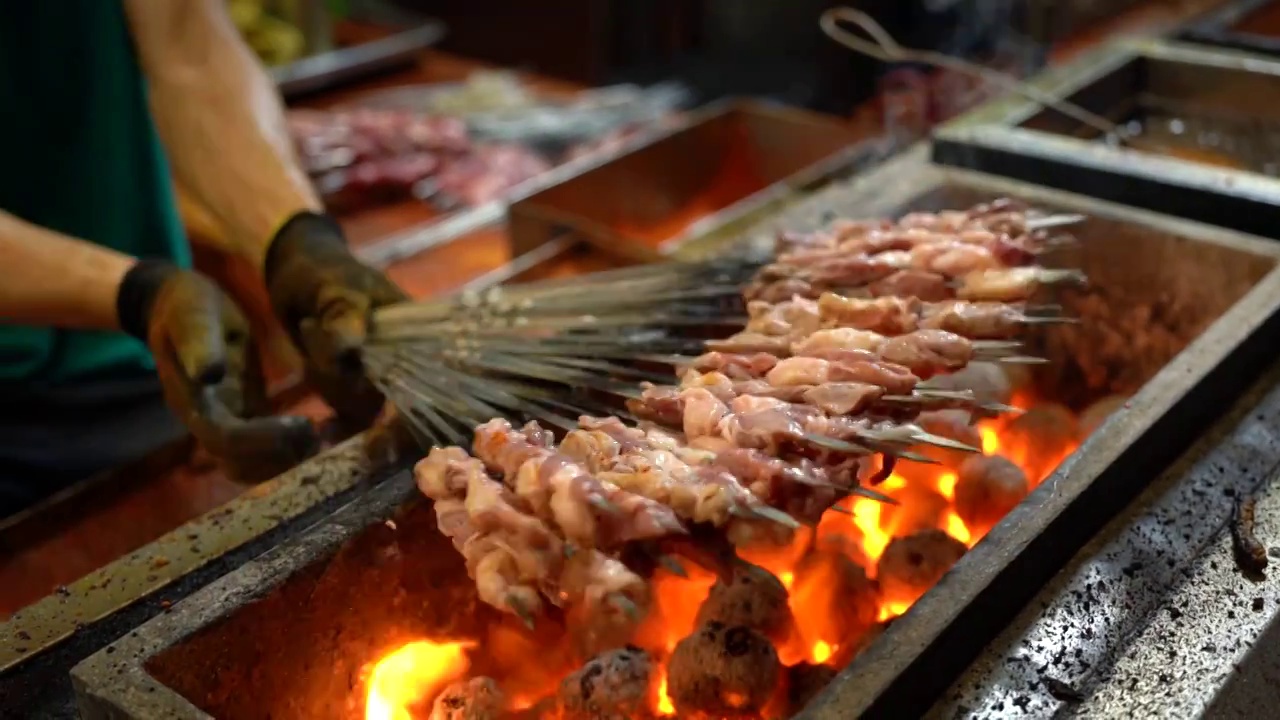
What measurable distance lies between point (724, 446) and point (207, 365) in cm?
116

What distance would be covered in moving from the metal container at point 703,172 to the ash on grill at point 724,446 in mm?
1756

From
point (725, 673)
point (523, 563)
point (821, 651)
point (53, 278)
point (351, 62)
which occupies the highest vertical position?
point (53, 278)

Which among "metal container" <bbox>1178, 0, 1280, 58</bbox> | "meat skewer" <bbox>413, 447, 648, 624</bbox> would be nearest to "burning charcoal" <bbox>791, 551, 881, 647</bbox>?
"meat skewer" <bbox>413, 447, 648, 624</bbox>

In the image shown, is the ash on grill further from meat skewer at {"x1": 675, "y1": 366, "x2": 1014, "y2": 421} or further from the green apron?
the green apron

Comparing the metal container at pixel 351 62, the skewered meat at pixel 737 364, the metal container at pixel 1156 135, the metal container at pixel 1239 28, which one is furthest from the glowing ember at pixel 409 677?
the metal container at pixel 351 62

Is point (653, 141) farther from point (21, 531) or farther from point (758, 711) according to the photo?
point (758, 711)

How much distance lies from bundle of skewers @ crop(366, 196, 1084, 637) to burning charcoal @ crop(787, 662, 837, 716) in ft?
0.93

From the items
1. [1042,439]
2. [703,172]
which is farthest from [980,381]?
[703,172]

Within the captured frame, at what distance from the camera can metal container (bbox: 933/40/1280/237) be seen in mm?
2857

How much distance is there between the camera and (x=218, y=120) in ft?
10.2

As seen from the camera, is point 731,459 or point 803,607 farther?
point 803,607

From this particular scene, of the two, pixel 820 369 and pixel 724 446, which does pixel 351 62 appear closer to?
pixel 820 369

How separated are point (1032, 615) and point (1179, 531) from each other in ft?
1.30

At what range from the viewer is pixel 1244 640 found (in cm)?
174
